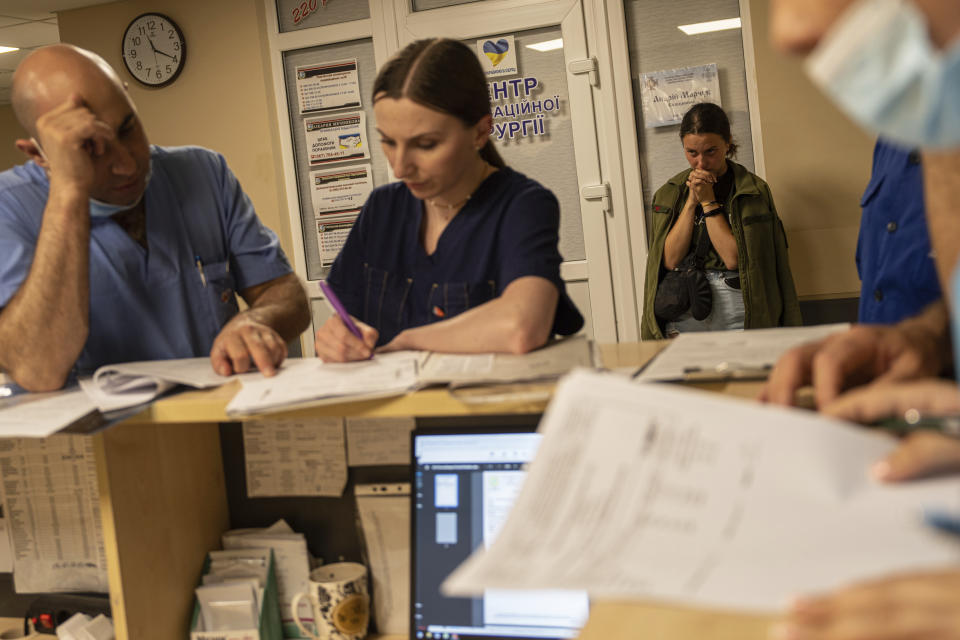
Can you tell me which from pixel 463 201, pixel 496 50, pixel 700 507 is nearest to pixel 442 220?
pixel 463 201

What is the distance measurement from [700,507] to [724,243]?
101 inches

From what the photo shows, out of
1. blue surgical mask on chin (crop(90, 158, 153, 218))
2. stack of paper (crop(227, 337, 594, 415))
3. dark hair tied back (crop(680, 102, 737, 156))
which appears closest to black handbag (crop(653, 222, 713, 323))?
dark hair tied back (crop(680, 102, 737, 156))

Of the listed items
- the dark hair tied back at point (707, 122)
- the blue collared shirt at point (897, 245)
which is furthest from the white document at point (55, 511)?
the dark hair tied back at point (707, 122)

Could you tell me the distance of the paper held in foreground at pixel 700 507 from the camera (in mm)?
495

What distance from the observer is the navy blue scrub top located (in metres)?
1.55

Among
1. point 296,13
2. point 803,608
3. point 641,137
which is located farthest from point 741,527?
point 296,13

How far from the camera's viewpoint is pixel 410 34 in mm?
3957

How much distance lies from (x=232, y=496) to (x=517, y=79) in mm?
2825

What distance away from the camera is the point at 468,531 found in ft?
3.99

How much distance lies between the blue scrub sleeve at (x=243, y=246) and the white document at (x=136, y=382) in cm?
52

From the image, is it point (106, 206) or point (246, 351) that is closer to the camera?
point (246, 351)

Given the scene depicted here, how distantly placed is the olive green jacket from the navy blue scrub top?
4.90ft

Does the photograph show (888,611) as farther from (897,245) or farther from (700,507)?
(897,245)

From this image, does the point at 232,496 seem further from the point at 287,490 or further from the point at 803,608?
the point at 803,608
